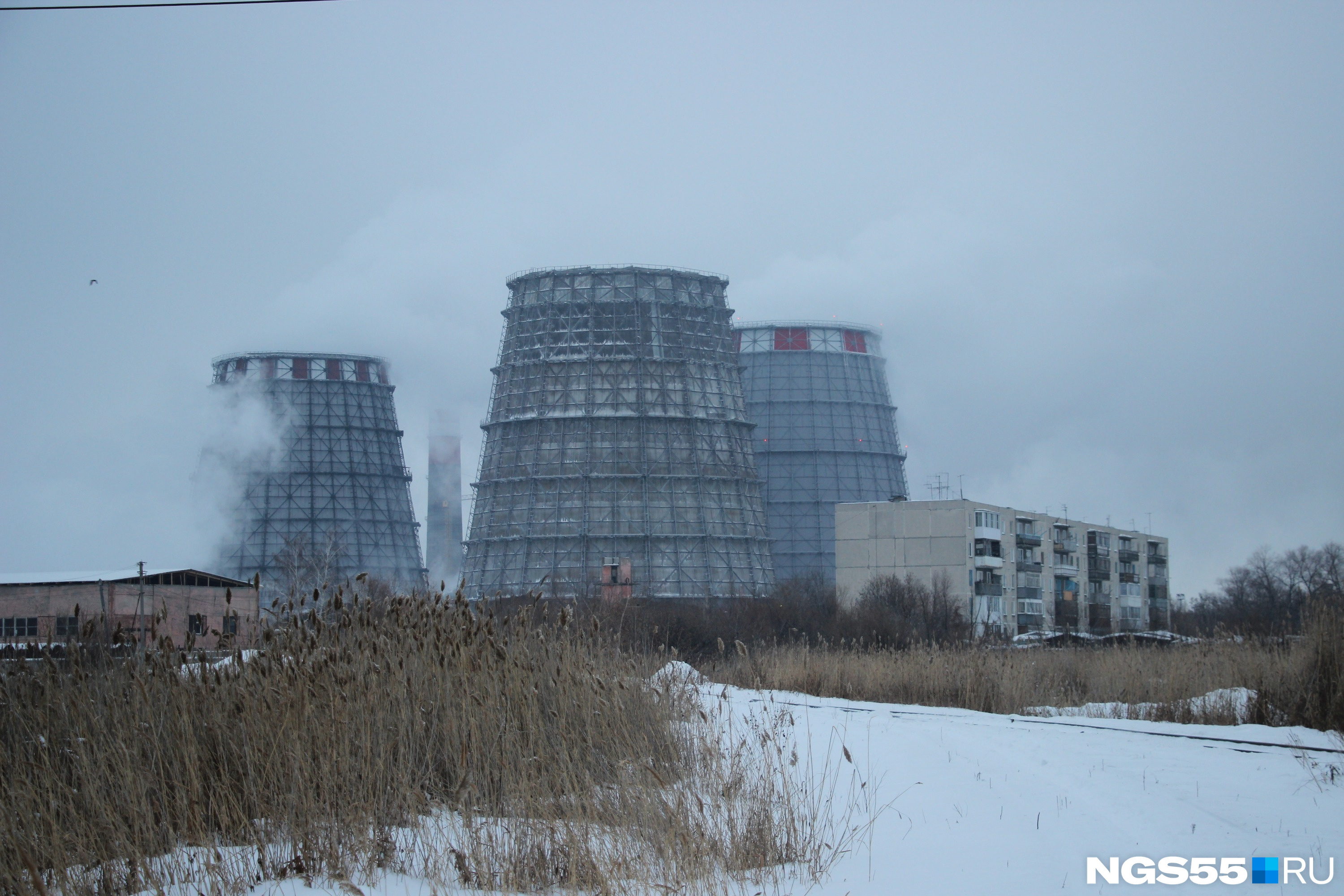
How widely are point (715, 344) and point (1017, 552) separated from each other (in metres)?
19.6

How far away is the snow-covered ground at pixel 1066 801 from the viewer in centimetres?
616

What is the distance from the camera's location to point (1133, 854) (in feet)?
21.2

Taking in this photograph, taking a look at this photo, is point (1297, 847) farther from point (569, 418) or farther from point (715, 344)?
point (715, 344)

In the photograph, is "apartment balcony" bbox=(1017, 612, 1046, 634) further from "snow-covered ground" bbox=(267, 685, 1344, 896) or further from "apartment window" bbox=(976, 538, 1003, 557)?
"snow-covered ground" bbox=(267, 685, 1344, 896)

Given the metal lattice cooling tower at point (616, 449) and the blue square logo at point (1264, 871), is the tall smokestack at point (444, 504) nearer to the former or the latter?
the metal lattice cooling tower at point (616, 449)

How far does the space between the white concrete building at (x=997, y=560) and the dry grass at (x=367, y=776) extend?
1849 inches

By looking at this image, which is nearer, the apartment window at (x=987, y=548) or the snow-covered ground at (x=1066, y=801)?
the snow-covered ground at (x=1066, y=801)

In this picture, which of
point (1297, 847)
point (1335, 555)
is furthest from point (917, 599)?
point (1297, 847)

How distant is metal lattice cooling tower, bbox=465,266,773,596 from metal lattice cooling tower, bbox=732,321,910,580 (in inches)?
399

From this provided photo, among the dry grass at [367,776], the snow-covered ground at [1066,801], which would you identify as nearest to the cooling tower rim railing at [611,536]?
the snow-covered ground at [1066,801]

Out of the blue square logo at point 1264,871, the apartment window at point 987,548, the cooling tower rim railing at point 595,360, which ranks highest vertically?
the cooling tower rim railing at point 595,360

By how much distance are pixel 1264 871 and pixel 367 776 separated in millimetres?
4449

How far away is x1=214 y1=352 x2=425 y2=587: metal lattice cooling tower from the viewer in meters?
68.4
